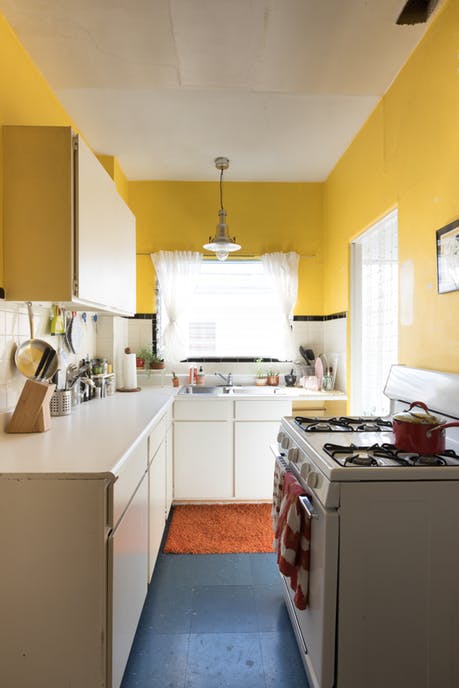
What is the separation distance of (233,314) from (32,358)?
204 cm

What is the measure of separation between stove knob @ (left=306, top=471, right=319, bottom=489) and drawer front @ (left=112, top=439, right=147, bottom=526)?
63 centimetres

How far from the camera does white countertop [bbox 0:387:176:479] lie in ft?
4.13

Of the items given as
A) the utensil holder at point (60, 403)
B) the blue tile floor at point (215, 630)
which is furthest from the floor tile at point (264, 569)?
the utensil holder at point (60, 403)

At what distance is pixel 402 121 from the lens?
6.96 ft

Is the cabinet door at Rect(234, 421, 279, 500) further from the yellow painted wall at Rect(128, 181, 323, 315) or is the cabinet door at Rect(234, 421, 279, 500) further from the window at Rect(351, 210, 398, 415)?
the yellow painted wall at Rect(128, 181, 323, 315)

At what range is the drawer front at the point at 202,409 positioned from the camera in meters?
3.01

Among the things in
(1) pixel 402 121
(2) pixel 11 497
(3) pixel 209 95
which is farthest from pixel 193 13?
(2) pixel 11 497

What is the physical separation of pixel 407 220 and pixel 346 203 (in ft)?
3.44

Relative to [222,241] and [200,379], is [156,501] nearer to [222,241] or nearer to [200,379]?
[200,379]

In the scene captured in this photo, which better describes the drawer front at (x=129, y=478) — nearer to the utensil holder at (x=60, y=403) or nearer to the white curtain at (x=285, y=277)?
the utensil holder at (x=60, y=403)

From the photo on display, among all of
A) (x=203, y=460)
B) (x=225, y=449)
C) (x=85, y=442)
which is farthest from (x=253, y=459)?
(x=85, y=442)

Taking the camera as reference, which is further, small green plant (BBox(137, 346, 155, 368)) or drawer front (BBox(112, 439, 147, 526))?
small green plant (BBox(137, 346, 155, 368))

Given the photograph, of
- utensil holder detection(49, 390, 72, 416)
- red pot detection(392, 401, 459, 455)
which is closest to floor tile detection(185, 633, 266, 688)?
red pot detection(392, 401, 459, 455)

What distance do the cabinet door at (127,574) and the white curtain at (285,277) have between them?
7.11 ft
